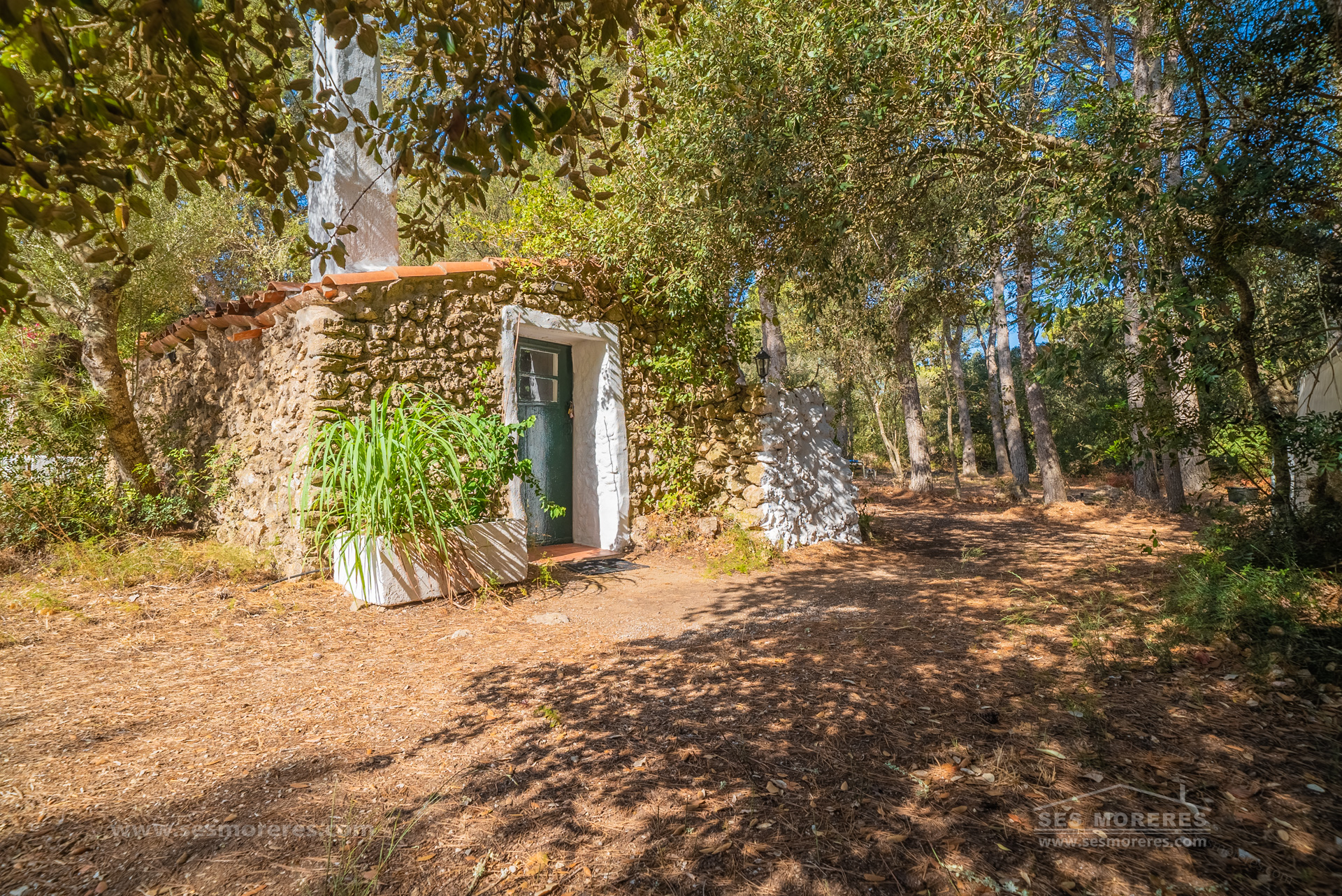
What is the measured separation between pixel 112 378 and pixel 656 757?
21.9 feet

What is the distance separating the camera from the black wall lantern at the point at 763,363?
6.52 metres

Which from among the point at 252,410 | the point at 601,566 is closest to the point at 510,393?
the point at 601,566

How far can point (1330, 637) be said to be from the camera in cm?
235

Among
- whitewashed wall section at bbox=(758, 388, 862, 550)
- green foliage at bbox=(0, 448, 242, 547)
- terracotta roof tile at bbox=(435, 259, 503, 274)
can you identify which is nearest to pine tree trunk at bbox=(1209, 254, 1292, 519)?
whitewashed wall section at bbox=(758, 388, 862, 550)

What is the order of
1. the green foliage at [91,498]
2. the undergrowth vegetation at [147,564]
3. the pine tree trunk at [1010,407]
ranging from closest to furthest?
the undergrowth vegetation at [147,564] → the green foliage at [91,498] → the pine tree trunk at [1010,407]

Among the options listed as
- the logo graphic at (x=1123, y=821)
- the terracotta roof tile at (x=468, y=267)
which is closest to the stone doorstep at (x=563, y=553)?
the terracotta roof tile at (x=468, y=267)

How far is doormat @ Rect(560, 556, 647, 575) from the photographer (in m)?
5.19

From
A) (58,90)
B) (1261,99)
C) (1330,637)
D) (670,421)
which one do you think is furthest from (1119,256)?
(58,90)

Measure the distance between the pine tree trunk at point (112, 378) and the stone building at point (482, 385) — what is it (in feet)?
1.40

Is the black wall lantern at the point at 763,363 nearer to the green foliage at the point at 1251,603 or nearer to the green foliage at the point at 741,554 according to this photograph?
the green foliage at the point at 741,554

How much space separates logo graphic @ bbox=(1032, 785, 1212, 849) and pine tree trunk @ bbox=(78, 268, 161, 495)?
7601 mm

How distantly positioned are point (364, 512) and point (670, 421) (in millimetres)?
3239

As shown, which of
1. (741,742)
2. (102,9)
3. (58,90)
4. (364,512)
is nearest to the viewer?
(102,9)

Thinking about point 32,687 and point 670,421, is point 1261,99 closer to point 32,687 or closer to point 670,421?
point 670,421
